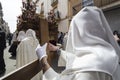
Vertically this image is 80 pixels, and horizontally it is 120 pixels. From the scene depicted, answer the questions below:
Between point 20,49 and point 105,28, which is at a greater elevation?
point 105,28

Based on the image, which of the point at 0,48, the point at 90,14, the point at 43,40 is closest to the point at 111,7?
the point at 0,48

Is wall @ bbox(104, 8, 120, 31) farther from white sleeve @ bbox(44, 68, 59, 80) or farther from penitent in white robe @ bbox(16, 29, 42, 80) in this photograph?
white sleeve @ bbox(44, 68, 59, 80)

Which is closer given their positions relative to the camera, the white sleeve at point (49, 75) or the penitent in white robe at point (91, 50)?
the penitent in white robe at point (91, 50)

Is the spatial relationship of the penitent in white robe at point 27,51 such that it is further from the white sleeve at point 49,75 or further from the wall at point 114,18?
the wall at point 114,18

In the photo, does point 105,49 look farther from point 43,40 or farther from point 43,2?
point 43,2

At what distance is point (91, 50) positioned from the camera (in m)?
2.18

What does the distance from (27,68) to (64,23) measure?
19.4 metres

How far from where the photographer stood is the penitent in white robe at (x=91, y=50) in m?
2.09

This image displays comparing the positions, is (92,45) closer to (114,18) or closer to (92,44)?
(92,44)

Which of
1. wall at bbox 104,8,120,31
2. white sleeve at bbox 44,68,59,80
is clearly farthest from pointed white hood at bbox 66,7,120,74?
wall at bbox 104,8,120,31

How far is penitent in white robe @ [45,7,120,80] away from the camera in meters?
2.09

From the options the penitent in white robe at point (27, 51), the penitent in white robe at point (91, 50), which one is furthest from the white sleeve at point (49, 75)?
the penitent in white robe at point (27, 51)

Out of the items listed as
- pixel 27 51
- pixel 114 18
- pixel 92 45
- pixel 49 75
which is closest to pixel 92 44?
pixel 92 45

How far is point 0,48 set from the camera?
411 inches
